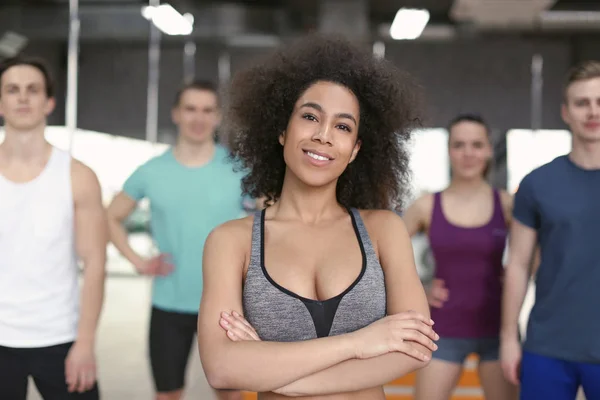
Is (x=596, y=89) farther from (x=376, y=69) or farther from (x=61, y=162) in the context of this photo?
(x=61, y=162)

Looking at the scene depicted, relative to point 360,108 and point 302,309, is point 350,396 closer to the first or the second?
point 302,309

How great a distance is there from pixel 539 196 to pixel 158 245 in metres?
1.71

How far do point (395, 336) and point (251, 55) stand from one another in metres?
6.07

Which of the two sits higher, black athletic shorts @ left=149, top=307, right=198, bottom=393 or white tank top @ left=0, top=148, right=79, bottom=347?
white tank top @ left=0, top=148, right=79, bottom=347

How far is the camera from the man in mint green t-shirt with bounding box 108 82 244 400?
310cm

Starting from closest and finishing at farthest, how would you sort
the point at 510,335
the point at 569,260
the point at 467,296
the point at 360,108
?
the point at 360,108, the point at 569,260, the point at 510,335, the point at 467,296

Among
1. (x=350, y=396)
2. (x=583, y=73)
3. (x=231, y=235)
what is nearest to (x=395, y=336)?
(x=350, y=396)

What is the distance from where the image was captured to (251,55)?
7336mm

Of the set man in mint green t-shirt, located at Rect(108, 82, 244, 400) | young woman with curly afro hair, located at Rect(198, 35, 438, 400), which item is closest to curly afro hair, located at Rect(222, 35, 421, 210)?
young woman with curly afro hair, located at Rect(198, 35, 438, 400)

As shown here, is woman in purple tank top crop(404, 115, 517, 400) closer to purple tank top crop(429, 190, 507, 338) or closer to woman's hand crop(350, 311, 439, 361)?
purple tank top crop(429, 190, 507, 338)

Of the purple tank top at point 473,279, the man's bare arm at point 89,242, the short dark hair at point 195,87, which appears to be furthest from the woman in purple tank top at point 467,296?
the man's bare arm at point 89,242

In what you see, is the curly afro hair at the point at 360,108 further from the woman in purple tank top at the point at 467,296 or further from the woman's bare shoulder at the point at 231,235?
the woman in purple tank top at the point at 467,296

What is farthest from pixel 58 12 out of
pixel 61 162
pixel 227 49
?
pixel 61 162

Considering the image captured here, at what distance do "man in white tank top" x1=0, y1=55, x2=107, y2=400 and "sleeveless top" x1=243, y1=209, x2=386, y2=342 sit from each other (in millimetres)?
993
